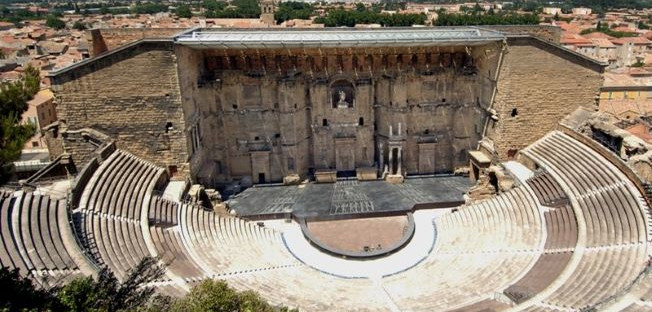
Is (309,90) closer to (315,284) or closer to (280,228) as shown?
(280,228)

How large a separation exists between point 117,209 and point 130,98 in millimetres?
6254

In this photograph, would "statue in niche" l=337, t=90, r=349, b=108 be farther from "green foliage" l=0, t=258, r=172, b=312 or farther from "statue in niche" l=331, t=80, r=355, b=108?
"green foliage" l=0, t=258, r=172, b=312

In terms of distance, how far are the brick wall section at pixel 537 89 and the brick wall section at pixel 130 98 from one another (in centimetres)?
1698

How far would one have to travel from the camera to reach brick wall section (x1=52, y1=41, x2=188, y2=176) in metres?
23.0

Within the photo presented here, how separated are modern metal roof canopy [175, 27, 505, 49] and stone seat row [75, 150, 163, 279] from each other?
6757 millimetres

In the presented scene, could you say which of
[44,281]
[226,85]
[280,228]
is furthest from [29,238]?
[226,85]

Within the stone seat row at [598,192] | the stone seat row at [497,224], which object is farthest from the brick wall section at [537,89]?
the stone seat row at [497,224]

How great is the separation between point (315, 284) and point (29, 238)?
10422mm

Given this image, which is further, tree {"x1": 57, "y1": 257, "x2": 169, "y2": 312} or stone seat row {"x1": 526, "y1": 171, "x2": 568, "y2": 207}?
stone seat row {"x1": 526, "y1": 171, "x2": 568, "y2": 207}

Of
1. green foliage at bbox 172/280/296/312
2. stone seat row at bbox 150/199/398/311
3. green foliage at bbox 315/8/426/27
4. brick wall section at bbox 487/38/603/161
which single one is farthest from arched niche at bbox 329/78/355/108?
green foliage at bbox 315/8/426/27

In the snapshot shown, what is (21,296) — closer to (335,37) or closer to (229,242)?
(229,242)

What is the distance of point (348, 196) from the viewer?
28.4 metres

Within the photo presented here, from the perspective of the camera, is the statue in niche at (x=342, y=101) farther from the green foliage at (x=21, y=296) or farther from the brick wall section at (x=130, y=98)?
the green foliage at (x=21, y=296)

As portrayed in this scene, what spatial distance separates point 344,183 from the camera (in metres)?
30.5
